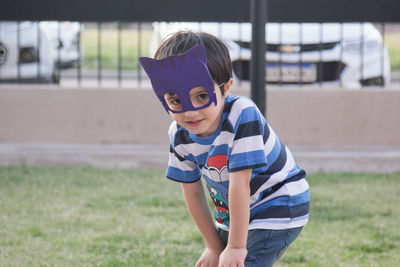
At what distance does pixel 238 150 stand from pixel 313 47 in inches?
170

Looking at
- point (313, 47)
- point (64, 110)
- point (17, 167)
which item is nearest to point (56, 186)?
point (17, 167)

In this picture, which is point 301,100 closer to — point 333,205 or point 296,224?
point 333,205

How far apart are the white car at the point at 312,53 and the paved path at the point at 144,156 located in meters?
0.84

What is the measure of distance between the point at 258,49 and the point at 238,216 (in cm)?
172

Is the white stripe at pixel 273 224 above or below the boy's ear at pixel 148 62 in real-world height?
below

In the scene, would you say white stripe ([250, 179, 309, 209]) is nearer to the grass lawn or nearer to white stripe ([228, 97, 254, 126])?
white stripe ([228, 97, 254, 126])

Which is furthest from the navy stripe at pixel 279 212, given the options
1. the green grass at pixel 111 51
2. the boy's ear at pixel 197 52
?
the green grass at pixel 111 51

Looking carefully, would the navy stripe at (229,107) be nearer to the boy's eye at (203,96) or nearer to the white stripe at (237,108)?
the white stripe at (237,108)

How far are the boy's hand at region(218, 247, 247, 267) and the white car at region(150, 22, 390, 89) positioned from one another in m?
4.09

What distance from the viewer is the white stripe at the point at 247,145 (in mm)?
2027

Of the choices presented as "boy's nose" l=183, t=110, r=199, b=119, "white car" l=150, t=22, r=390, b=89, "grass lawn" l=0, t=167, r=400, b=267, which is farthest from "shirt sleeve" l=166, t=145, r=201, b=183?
"white car" l=150, t=22, r=390, b=89

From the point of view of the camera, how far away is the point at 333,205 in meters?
4.25

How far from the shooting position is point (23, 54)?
6.53m

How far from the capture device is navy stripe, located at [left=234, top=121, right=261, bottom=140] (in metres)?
2.04
